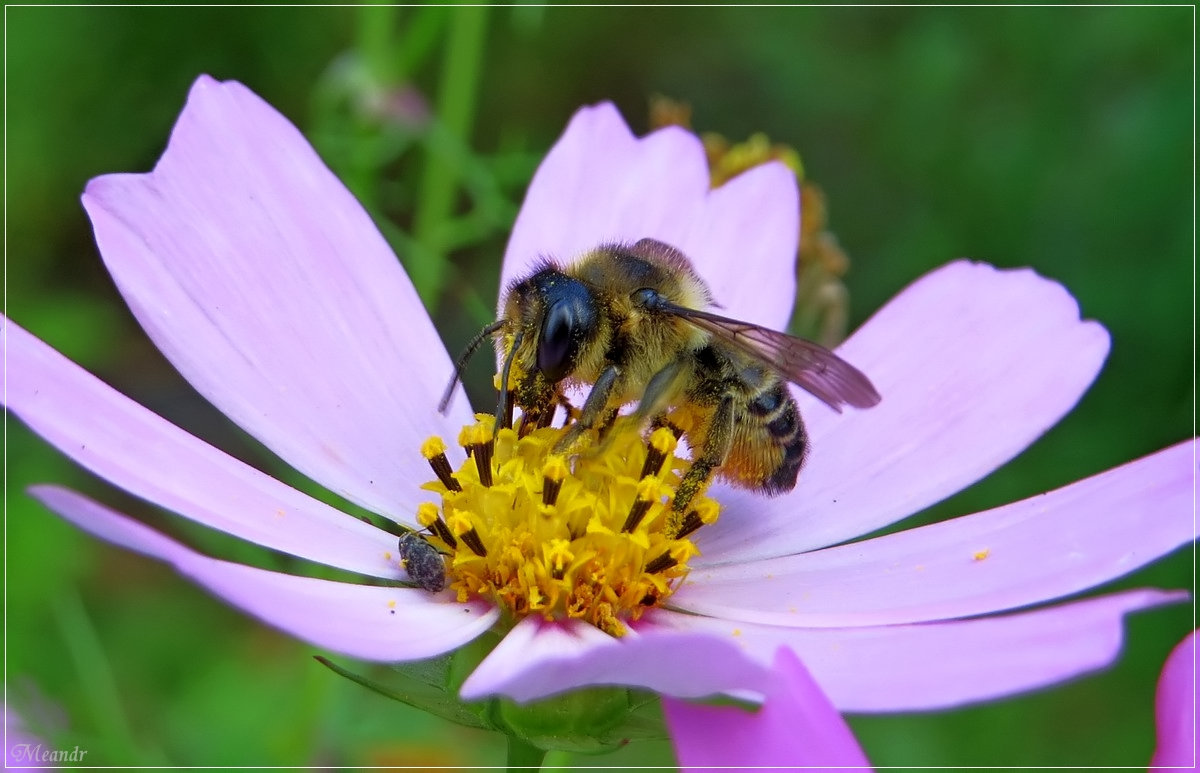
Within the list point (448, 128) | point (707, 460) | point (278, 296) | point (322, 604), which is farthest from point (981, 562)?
point (448, 128)

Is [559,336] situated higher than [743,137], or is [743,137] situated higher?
[743,137]

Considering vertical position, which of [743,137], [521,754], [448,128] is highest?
[743,137]

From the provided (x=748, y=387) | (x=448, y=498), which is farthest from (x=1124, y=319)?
(x=448, y=498)

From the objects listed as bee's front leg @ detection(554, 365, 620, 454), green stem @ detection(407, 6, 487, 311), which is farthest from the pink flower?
green stem @ detection(407, 6, 487, 311)

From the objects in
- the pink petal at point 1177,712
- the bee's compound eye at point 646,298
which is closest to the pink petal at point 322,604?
the bee's compound eye at point 646,298

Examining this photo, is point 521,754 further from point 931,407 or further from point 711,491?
point 931,407

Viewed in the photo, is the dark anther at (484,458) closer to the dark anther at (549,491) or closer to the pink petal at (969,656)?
the dark anther at (549,491)

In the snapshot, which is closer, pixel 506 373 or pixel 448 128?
pixel 506 373
